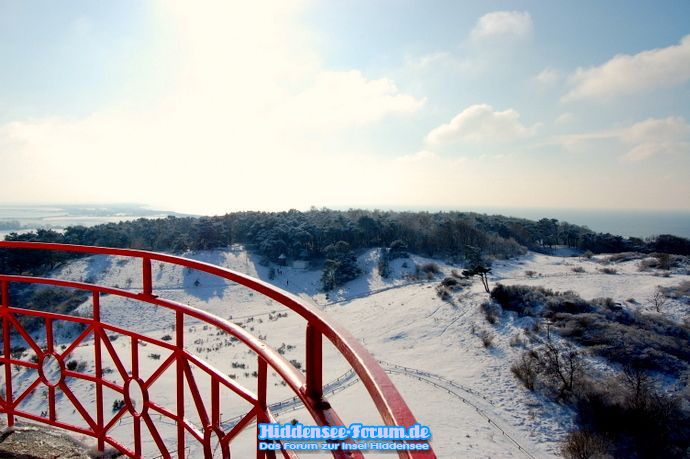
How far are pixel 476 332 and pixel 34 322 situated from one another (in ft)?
78.5

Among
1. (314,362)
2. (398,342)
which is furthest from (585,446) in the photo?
(314,362)

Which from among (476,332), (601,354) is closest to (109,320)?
(476,332)

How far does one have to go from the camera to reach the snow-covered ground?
10.4 m

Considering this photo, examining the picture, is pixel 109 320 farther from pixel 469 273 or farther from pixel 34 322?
pixel 469 273

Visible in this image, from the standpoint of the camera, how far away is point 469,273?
21.2m

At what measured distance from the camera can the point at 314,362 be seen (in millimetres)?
1456

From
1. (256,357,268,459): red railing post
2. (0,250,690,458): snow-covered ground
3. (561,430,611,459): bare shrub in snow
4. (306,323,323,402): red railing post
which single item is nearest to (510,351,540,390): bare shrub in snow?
(0,250,690,458): snow-covered ground

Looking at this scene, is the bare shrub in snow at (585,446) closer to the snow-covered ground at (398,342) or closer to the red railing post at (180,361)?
the snow-covered ground at (398,342)

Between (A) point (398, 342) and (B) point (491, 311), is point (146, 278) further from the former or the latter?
(B) point (491, 311)

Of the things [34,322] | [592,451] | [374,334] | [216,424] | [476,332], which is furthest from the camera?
[34,322]

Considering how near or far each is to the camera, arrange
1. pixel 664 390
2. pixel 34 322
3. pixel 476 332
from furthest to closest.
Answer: pixel 34 322
pixel 476 332
pixel 664 390

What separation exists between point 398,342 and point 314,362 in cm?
1644

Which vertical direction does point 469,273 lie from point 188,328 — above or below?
above

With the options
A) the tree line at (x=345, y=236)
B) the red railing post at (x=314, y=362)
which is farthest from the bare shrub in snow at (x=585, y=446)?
the tree line at (x=345, y=236)
